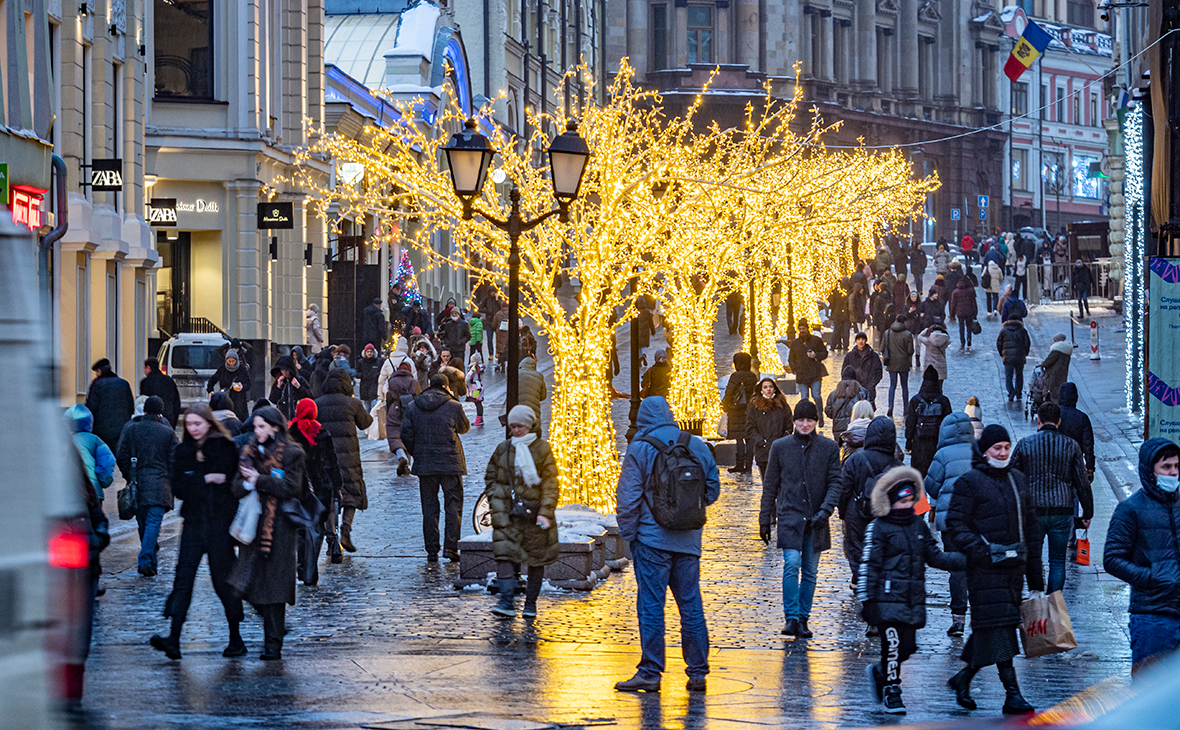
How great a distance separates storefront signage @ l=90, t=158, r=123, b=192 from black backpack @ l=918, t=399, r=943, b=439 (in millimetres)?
13281

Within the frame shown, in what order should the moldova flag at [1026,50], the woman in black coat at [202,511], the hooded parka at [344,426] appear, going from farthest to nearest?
the moldova flag at [1026,50]
the hooded parka at [344,426]
the woman in black coat at [202,511]

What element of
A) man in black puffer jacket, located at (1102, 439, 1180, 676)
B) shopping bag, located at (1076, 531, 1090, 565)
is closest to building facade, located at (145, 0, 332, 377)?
shopping bag, located at (1076, 531, 1090, 565)

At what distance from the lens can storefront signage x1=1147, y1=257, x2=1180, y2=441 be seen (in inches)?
663

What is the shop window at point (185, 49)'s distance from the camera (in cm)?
3616

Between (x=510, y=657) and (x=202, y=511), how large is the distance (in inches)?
80.8

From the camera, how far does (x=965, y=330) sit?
39.8 m

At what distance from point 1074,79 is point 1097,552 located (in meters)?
89.7

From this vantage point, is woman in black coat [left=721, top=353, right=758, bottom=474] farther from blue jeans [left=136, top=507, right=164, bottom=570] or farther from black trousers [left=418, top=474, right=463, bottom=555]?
blue jeans [left=136, top=507, right=164, bottom=570]

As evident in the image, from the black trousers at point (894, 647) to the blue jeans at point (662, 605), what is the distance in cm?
111

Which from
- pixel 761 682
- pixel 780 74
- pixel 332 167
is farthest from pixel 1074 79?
pixel 761 682

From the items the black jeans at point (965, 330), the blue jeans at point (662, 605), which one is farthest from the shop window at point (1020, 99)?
the blue jeans at point (662, 605)

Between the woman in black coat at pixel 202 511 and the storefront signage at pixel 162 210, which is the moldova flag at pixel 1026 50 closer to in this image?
the storefront signage at pixel 162 210

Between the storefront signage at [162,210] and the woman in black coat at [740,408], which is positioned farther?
the storefront signage at [162,210]

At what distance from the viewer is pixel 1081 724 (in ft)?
13.1
